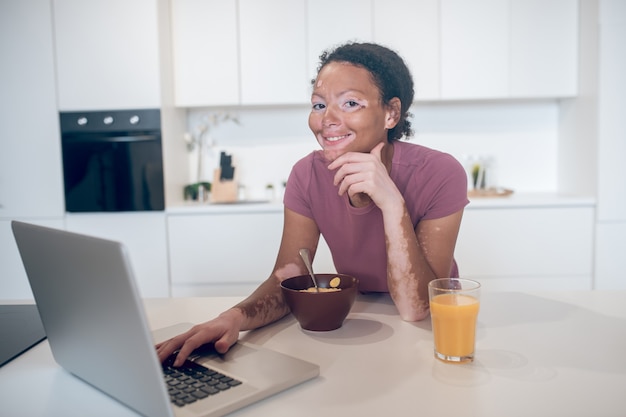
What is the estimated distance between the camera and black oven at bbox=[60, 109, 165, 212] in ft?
8.91

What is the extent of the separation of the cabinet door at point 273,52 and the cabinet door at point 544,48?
1076 mm

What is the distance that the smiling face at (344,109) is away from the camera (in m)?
1.21

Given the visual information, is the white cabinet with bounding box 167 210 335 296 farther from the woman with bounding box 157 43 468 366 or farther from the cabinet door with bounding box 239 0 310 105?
the woman with bounding box 157 43 468 366

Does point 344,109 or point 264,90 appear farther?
point 264,90

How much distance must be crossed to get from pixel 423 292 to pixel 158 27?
Result: 2.10 meters

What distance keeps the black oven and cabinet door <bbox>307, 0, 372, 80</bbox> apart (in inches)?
34.4

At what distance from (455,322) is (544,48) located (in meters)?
2.44

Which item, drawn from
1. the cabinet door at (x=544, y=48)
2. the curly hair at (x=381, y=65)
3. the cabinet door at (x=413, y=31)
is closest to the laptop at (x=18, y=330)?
the curly hair at (x=381, y=65)

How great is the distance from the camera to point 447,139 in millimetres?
3221

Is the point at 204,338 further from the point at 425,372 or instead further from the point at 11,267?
the point at 11,267

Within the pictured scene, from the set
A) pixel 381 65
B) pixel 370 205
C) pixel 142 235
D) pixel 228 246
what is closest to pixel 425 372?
pixel 370 205

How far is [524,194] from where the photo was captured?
3.10m

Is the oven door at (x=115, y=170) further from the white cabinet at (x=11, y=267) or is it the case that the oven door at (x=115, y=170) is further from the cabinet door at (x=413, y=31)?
the cabinet door at (x=413, y=31)

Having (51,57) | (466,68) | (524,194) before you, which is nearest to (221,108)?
(51,57)
